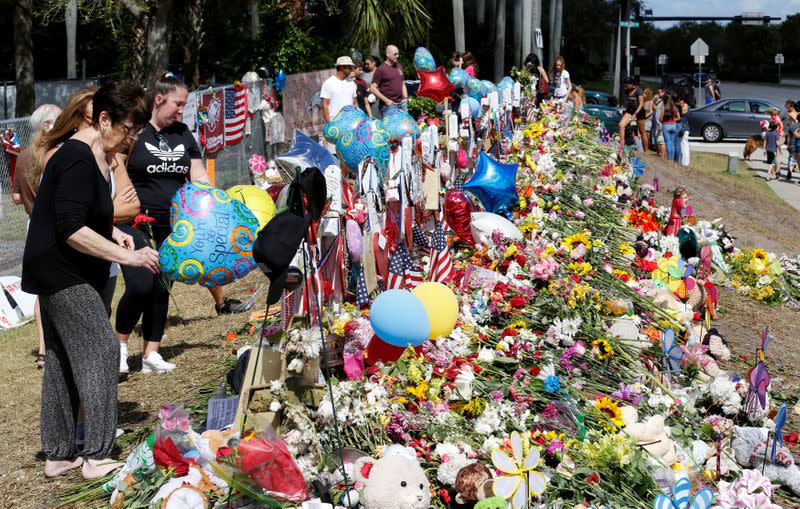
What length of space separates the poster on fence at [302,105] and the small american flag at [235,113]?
1697 mm

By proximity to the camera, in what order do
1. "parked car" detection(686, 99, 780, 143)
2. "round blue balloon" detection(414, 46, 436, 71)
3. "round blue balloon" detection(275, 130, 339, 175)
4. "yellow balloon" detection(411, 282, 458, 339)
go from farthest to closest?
"parked car" detection(686, 99, 780, 143), "round blue balloon" detection(414, 46, 436, 71), "round blue balloon" detection(275, 130, 339, 175), "yellow balloon" detection(411, 282, 458, 339)

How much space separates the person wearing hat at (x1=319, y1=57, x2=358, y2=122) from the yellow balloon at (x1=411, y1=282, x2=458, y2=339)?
6.35 m

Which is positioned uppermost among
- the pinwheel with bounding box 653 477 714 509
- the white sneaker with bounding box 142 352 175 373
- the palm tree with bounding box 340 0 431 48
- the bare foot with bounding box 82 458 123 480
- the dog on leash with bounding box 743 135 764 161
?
the palm tree with bounding box 340 0 431 48

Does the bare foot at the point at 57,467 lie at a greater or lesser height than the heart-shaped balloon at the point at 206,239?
lesser

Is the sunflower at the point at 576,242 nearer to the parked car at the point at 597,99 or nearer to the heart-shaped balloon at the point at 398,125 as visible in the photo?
the heart-shaped balloon at the point at 398,125

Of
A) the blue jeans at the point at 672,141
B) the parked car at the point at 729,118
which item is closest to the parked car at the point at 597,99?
the parked car at the point at 729,118

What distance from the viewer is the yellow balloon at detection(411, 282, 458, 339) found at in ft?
15.9

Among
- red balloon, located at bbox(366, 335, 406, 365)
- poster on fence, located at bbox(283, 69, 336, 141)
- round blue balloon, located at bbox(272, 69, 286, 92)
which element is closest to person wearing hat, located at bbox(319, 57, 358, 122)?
poster on fence, located at bbox(283, 69, 336, 141)

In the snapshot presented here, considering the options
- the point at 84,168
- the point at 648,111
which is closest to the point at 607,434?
the point at 84,168

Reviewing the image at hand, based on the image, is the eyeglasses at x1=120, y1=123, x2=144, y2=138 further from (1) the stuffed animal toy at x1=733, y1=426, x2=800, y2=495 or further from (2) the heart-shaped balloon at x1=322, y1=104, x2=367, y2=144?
(2) the heart-shaped balloon at x1=322, y1=104, x2=367, y2=144

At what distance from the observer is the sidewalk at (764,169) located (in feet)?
61.9

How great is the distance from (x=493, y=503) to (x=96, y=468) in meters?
1.79

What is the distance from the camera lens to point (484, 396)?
458cm

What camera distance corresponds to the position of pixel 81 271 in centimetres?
397
